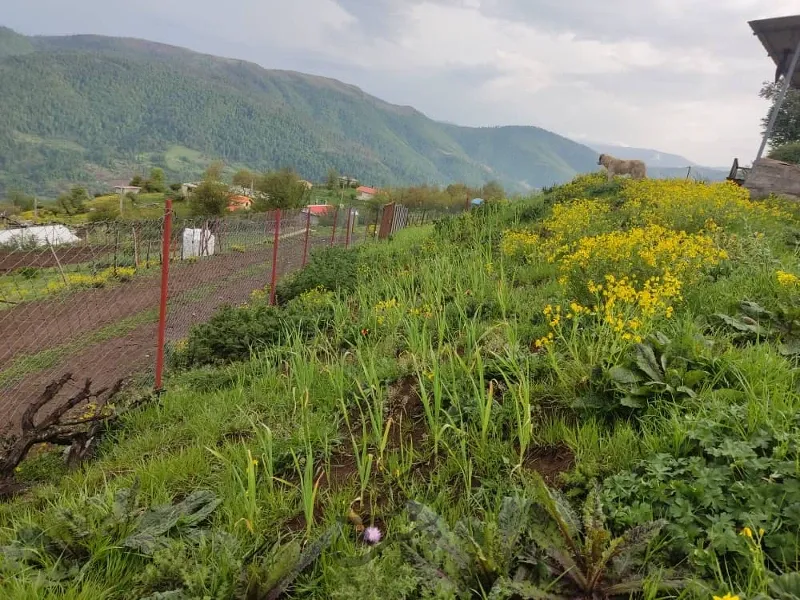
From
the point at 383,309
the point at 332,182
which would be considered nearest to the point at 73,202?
the point at 332,182

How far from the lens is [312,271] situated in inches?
304

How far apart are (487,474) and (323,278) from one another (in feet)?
18.3

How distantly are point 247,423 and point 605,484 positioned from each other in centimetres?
219

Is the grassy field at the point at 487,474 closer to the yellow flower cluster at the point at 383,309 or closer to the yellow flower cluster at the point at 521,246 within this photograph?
the yellow flower cluster at the point at 383,309

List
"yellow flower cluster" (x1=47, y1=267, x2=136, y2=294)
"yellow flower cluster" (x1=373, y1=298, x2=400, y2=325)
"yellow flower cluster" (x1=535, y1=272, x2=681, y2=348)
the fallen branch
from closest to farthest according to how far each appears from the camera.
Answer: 1. "yellow flower cluster" (x1=535, y1=272, x2=681, y2=348)
2. the fallen branch
3. "yellow flower cluster" (x1=373, y1=298, x2=400, y2=325)
4. "yellow flower cluster" (x1=47, y1=267, x2=136, y2=294)

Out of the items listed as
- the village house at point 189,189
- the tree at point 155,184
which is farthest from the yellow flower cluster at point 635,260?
the tree at point 155,184

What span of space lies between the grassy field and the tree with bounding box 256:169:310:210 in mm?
54988

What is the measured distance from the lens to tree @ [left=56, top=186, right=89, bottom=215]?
2153 inches

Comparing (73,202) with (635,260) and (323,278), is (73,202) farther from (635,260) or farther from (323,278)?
(635,260)

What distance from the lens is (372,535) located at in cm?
179

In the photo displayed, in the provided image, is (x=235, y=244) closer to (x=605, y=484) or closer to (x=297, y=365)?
(x=297, y=365)

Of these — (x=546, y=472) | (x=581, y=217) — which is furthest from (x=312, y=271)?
(x=546, y=472)

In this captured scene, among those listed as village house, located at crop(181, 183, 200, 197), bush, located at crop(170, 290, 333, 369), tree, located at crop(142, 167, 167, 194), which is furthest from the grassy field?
tree, located at crop(142, 167, 167, 194)

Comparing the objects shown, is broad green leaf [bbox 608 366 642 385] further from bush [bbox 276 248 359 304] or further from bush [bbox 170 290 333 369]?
bush [bbox 276 248 359 304]
